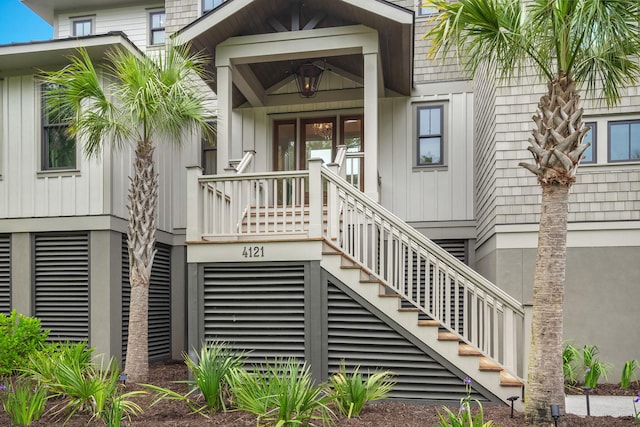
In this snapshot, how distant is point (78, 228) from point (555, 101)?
7364 millimetres

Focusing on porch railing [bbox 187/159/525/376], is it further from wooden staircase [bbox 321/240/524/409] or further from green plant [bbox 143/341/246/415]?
green plant [bbox 143/341/246/415]

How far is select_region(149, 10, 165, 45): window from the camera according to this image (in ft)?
43.1

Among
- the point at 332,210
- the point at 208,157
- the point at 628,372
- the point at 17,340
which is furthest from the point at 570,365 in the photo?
the point at 17,340

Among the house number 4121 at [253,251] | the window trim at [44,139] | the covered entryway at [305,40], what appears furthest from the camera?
the window trim at [44,139]

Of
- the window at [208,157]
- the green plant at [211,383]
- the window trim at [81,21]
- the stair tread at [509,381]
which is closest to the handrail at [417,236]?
the stair tread at [509,381]

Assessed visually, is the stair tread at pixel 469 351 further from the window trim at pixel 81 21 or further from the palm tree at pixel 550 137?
the window trim at pixel 81 21

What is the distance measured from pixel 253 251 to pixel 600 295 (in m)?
4.95

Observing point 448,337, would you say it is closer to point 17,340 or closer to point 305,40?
point 305,40

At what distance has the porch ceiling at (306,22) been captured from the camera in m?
7.83

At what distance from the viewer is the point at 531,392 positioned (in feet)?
16.4

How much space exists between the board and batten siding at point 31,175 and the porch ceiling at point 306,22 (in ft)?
9.05

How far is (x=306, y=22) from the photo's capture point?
9.03m

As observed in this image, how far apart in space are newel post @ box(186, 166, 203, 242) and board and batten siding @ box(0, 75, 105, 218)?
243 centimetres

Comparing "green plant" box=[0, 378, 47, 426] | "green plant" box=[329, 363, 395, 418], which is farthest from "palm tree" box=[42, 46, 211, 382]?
"green plant" box=[329, 363, 395, 418]
